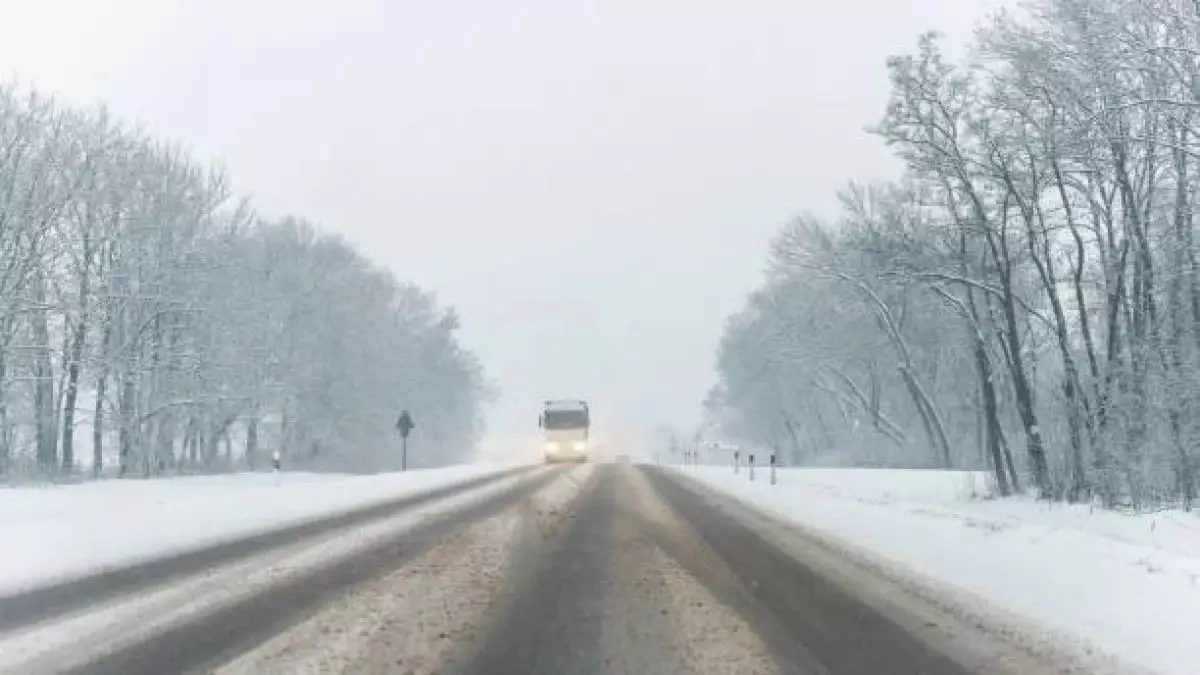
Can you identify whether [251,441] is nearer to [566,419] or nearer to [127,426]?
[127,426]

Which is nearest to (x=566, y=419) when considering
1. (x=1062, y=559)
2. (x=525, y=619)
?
(x=1062, y=559)

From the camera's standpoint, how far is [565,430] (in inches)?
2430

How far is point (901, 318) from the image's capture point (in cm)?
5112

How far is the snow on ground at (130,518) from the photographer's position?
1158 centimetres

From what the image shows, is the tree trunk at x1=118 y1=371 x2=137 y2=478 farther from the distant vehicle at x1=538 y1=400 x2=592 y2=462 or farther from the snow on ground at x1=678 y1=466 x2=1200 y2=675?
the snow on ground at x1=678 y1=466 x2=1200 y2=675

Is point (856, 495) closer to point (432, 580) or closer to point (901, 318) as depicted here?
point (432, 580)

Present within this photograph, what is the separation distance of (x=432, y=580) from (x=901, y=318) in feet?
146

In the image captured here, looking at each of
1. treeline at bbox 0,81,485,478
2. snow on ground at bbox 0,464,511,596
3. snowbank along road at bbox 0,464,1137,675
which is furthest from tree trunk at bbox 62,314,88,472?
snowbank along road at bbox 0,464,1137,675

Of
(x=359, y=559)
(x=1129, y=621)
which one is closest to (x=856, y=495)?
(x=359, y=559)

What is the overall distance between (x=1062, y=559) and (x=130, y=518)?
13.7 meters

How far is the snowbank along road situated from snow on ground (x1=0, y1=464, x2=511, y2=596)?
165 cm

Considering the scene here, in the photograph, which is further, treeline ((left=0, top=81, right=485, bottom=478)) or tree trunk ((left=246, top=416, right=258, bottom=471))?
tree trunk ((left=246, top=416, right=258, bottom=471))

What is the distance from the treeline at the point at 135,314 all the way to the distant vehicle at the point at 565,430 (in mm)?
13033

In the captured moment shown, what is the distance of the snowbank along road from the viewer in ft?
20.3
